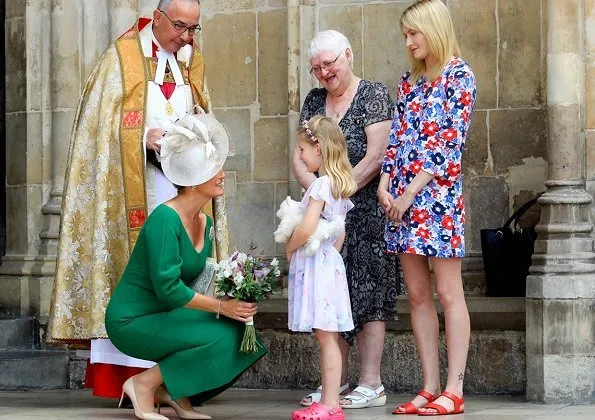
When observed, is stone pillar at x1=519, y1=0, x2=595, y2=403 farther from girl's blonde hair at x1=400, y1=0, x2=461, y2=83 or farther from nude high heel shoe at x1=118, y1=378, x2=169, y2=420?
nude high heel shoe at x1=118, y1=378, x2=169, y2=420

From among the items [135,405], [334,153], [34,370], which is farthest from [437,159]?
[34,370]

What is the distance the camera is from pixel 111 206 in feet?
24.9

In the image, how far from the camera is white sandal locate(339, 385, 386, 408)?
24.2 feet

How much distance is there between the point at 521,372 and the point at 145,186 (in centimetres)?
210

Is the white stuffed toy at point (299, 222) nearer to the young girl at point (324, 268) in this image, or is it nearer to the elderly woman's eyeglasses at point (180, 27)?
the young girl at point (324, 268)

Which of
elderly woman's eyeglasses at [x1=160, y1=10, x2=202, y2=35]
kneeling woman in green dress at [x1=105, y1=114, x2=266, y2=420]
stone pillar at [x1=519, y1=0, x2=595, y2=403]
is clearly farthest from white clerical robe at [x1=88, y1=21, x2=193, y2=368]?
→ stone pillar at [x1=519, y1=0, x2=595, y2=403]

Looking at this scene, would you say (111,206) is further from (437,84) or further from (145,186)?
(437,84)

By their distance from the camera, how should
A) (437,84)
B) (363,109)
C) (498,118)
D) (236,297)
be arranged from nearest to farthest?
(236,297), (437,84), (363,109), (498,118)

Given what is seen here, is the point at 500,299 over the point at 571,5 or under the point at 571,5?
under

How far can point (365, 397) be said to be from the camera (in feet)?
24.3

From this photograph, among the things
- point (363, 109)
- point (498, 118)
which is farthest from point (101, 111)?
point (498, 118)

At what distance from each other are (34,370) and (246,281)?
2.36 meters

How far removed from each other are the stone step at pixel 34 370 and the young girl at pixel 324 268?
7.16 feet

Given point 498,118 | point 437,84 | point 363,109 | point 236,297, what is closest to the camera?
point 236,297
